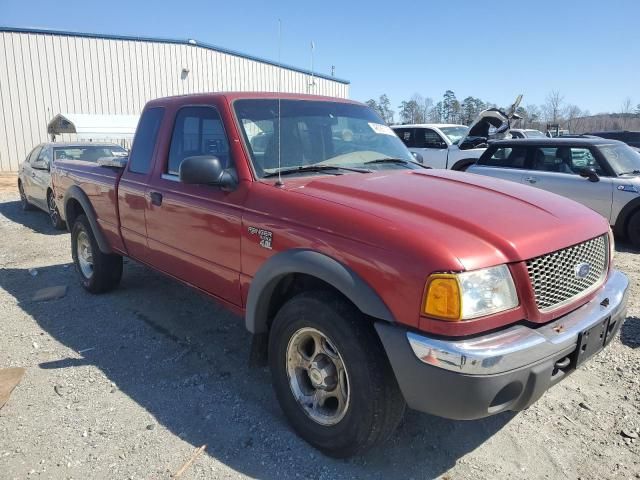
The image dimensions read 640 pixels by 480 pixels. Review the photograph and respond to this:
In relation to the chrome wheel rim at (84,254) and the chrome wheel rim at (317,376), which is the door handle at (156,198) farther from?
the chrome wheel rim at (84,254)

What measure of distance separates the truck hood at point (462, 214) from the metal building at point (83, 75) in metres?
20.0

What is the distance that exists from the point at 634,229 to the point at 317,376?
681cm

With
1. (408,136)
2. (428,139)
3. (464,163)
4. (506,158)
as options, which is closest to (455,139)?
(428,139)

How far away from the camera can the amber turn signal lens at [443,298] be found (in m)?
2.11

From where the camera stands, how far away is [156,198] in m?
3.88

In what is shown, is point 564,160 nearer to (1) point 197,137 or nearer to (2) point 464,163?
(2) point 464,163

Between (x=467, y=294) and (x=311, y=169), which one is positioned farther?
(x=311, y=169)

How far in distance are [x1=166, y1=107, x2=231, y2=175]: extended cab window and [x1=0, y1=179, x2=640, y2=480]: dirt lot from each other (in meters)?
1.52

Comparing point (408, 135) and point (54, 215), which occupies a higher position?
point (408, 135)

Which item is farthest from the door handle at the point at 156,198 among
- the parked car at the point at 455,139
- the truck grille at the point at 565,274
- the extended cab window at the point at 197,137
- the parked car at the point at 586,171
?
the parked car at the point at 455,139

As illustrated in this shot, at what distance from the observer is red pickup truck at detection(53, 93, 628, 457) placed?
2.16 m

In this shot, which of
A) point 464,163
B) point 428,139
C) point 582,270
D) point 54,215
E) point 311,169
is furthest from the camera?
point 428,139

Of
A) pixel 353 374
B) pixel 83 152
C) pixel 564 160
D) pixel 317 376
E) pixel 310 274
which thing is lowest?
pixel 317 376

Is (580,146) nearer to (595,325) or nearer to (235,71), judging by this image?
(595,325)
